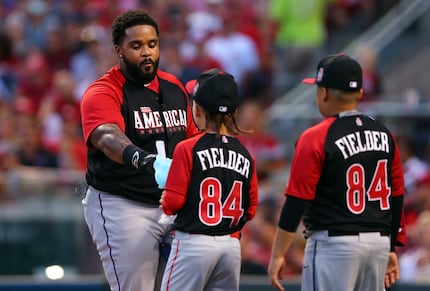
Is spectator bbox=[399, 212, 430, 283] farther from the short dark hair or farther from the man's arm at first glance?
the short dark hair

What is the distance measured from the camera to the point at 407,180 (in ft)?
31.4

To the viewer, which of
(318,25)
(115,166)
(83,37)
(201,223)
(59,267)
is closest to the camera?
(201,223)

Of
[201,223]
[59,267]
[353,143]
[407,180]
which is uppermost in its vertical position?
[353,143]

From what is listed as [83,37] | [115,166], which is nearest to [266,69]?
[83,37]

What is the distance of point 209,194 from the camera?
5098 millimetres

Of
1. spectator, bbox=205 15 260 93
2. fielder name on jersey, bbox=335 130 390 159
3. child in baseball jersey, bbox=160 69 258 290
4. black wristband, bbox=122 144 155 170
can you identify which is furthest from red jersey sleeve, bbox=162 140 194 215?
spectator, bbox=205 15 260 93

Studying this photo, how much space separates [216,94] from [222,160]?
13.0 inches

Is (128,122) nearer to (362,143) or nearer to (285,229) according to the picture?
(285,229)

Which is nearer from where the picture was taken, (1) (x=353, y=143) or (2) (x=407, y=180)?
(1) (x=353, y=143)

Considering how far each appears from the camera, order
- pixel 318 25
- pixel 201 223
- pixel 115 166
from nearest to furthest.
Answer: pixel 201 223
pixel 115 166
pixel 318 25

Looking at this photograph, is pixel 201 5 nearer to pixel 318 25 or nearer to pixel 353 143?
pixel 318 25

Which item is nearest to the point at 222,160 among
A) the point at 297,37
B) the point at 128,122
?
the point at 128,122

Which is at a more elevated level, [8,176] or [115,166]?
[115,166]

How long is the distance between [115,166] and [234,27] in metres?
7.30
